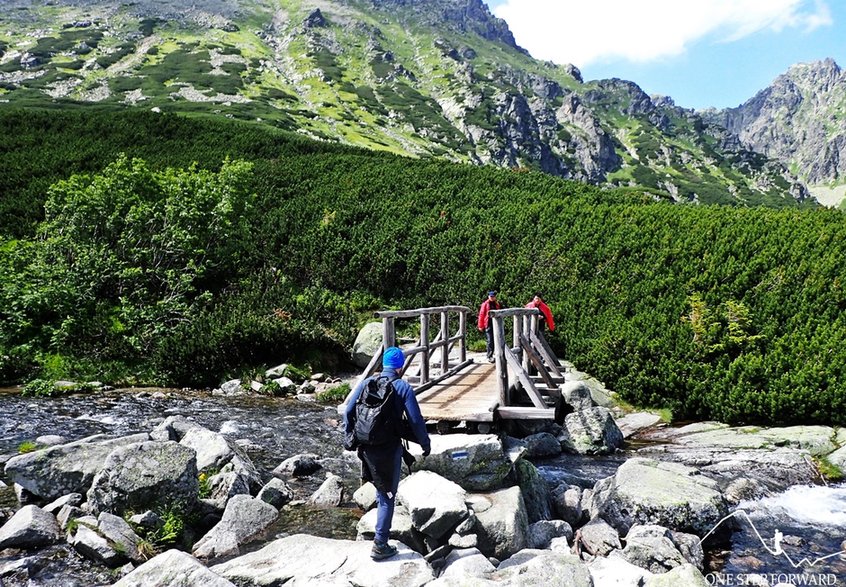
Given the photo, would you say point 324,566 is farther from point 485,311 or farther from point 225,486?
point 485,311

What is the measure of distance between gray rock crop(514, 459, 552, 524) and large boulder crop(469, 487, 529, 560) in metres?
0.69

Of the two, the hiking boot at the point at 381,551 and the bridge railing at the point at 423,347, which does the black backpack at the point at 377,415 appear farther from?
the bridge railing at the point at 423,347

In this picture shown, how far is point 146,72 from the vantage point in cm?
10562

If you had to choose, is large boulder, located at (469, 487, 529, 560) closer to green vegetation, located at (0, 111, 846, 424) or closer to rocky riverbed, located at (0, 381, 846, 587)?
rocky riverbed, located at (0, 381, 846, 587)

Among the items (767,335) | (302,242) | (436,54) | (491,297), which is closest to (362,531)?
(491,297)

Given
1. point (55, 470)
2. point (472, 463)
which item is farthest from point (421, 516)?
point (55, 470)

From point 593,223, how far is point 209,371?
14050 mm

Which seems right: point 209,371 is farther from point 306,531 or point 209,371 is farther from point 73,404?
point 306,531

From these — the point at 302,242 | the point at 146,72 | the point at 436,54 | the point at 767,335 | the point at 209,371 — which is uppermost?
the point at 436,54

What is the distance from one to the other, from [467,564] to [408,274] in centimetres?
1740

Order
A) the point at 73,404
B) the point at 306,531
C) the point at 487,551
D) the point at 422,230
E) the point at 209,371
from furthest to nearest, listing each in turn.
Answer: the point at 422,230 → the point at 209,371 → the point at 73,404 → the point at 306,531 → the point at 487,551

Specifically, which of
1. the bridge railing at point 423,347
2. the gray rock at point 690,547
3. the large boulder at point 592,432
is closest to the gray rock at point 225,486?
the bridge railing at point 423,347

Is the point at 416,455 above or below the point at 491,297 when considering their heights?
below

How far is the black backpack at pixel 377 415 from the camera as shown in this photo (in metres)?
5.67
